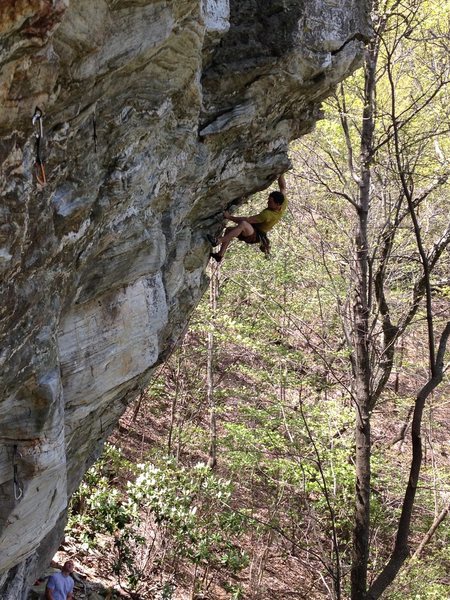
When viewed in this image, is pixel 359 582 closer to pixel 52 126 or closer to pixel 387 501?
pixel 387 501

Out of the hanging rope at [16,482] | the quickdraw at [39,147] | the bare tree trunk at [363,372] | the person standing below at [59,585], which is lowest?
the person standing below at [59,585]

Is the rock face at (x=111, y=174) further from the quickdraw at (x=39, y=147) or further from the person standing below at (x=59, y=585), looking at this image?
the person standing below at (x=59, y=585)

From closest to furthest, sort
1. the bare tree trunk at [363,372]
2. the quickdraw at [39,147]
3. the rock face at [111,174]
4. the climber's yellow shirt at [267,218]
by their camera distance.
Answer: the quickdraw at [39,147] → the rock face at [111,174] → the climber's yellow shirt at [267,218] → the bare tree trunk at [363,372]

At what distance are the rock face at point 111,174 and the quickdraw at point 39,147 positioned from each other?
0.02 metres

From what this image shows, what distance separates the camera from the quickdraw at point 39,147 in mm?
3549

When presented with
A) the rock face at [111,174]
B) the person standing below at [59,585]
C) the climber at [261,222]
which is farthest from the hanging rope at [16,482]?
the person standing below at [59,585]

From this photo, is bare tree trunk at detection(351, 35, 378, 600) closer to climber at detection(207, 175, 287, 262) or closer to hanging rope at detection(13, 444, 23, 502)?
climber at detection(207, 175, 287, 262)

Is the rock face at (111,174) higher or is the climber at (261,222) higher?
the climber at (261,222)

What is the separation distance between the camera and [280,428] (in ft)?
47.1

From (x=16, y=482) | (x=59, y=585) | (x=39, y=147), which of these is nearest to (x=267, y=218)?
(x=16, y=482)

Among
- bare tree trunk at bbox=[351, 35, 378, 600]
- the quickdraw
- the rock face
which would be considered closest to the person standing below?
the rock face

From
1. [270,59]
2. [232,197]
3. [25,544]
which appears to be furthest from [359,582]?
[270,59]

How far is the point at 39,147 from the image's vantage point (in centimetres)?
364

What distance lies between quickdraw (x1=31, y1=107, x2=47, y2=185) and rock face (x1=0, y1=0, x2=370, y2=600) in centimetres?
2
